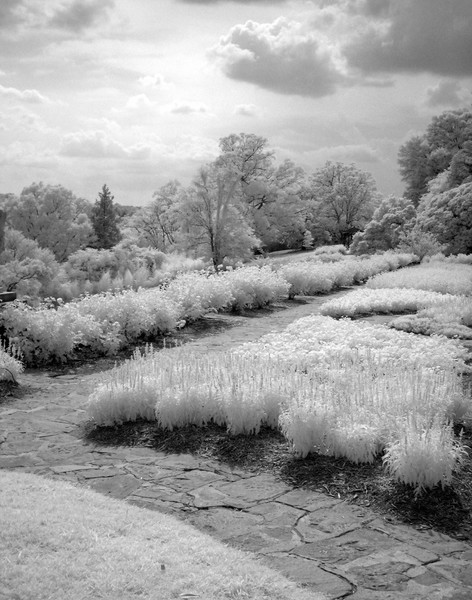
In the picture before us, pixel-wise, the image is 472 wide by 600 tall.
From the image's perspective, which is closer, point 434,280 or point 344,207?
point 434,280

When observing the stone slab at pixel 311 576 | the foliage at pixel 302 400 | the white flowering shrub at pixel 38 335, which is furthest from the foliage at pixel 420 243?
the stone slab at pixel 311 576

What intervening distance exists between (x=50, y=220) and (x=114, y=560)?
121 feet

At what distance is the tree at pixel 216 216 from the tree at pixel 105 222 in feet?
52.6

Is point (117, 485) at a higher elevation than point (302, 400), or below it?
below

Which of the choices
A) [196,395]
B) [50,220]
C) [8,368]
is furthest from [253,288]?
[50,220]

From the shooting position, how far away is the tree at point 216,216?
2650 centimetres

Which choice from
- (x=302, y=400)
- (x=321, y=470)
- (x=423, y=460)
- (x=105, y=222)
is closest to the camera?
(x=423, y=460)

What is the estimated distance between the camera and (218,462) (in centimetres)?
537

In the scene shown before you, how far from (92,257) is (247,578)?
28.3m

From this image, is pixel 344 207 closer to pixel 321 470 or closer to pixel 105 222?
pixel 105 222

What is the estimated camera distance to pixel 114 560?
318cm

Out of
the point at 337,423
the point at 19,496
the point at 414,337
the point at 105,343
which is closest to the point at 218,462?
the point at 337,423

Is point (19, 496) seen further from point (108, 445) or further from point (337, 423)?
point (337, 423)

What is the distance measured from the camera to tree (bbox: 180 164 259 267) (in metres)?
26.5
